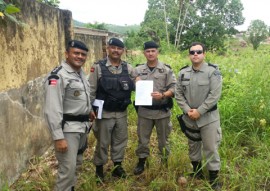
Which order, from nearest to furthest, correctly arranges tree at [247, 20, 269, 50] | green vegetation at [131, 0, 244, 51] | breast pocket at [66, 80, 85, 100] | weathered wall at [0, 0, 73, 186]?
breast pocket at [66, 80, 85, 100] → weathered wall at [0, 0, 73, 186] → green vegetation at [131, 0, 244, 51] → tree at [247, 20, 269, 50]

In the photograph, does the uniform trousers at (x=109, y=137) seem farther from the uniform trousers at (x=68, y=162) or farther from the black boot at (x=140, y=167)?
the uniform trousers at (x=68, y=162)

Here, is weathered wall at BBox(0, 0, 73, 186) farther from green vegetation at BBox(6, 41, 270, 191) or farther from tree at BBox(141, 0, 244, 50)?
tree at BBox(141, 0, 244, 50)

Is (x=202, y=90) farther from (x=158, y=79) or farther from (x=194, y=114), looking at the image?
(x=158, y=79)

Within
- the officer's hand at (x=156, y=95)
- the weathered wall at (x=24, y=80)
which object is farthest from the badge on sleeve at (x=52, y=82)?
the officer's hand at (x=156, y=95)

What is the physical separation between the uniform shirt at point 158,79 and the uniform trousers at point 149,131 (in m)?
0.08

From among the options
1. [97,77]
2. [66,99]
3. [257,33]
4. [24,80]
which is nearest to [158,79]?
[97,77]

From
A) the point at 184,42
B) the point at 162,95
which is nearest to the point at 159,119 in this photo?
the point at 162,95

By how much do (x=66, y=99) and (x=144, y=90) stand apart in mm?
1031

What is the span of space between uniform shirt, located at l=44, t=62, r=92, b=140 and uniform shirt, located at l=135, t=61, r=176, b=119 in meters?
0.88

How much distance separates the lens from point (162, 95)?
3250 millimetres

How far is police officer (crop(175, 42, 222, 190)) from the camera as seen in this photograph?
2.90 m

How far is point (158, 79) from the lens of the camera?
333cm

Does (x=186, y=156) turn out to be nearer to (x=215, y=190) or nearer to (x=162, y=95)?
(x=215, y=190)

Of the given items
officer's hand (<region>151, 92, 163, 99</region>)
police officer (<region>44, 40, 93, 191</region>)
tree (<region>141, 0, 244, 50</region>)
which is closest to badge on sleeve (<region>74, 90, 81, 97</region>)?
police officer (<region>44, 40, 93, 191</region>)
